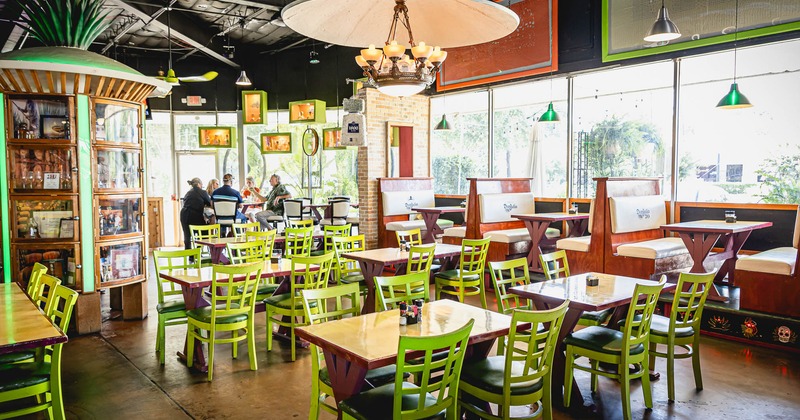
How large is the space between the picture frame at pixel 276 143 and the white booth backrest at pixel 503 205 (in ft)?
18.9

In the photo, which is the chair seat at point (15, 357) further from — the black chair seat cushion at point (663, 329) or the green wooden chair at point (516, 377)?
the black chair seat cushion at point (663, 329)

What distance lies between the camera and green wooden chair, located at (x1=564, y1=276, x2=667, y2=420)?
3486 millimetres

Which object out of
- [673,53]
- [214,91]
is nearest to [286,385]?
[673,53]

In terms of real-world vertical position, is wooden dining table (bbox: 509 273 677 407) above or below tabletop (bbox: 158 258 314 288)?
below

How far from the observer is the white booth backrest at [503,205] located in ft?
27.3

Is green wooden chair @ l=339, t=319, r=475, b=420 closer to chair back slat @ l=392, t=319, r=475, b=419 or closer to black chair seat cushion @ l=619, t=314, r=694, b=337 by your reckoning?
chair back slat @ l=392, t=319, r=475, b=419

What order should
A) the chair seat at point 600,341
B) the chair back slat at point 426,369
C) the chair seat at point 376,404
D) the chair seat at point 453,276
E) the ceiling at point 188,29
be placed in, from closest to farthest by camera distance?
the chair back slat at point 426,369, the chair seat at point 376,404, the chair seat at point 600,341, the chair seat at point 453,276, the ceiling at point 188,29

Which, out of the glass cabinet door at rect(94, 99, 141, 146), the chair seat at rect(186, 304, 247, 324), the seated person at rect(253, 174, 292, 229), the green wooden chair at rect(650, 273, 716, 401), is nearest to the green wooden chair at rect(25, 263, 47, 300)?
the chair seat at rect(186, 304, 247, 324)

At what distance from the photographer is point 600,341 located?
369 cm

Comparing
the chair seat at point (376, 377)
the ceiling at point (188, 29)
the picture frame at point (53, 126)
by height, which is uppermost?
the ceiling at point (188, 29)

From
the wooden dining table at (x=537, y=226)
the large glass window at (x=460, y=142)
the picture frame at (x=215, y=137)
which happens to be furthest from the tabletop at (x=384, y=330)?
the picture frame at (x=215, y=137)

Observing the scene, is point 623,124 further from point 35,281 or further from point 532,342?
point 35,281

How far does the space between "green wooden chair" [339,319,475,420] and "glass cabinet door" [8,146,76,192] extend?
4339mm

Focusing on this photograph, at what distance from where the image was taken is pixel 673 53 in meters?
7.80
